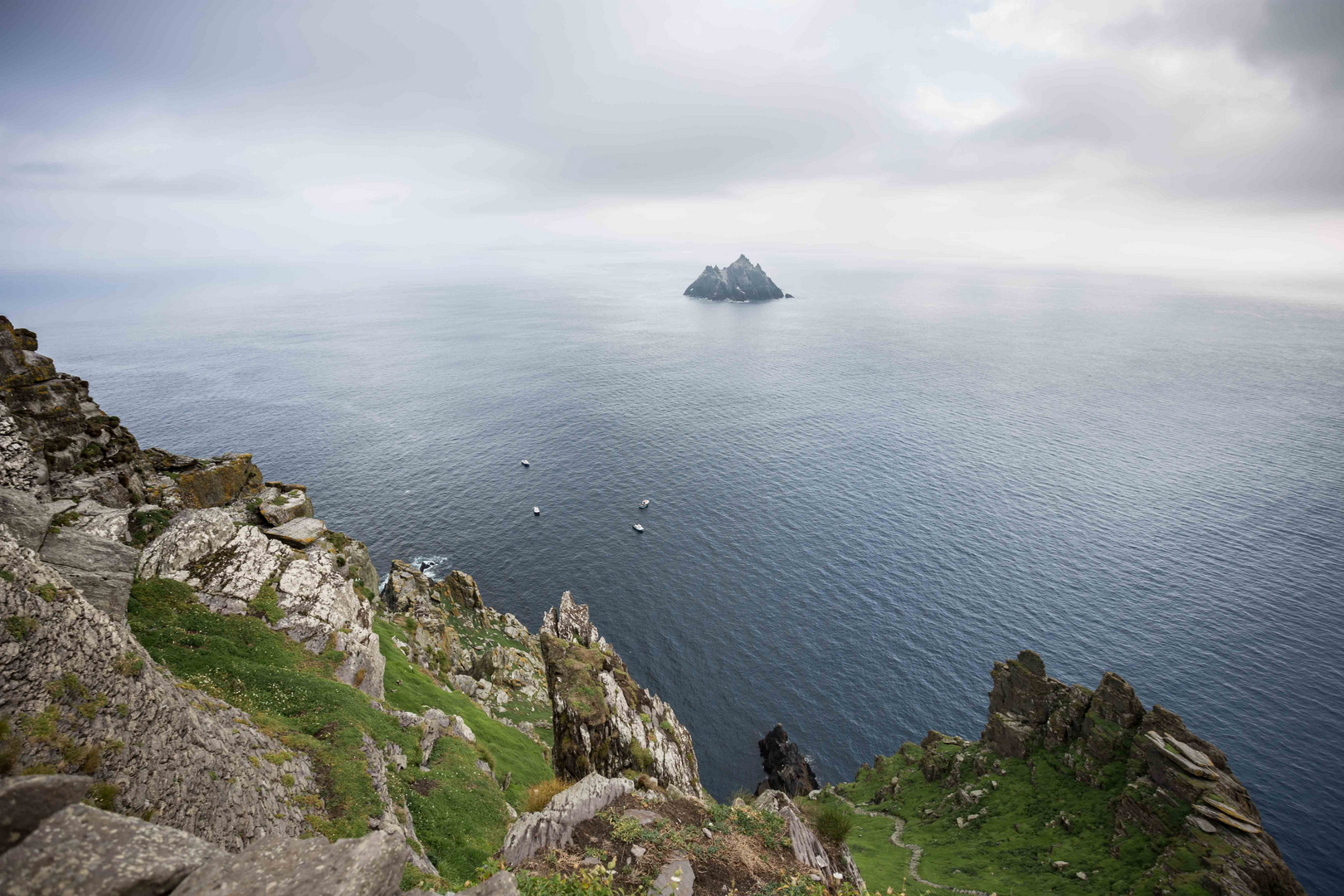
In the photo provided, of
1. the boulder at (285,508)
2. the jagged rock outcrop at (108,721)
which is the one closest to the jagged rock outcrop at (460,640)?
the boulder at (285,508)

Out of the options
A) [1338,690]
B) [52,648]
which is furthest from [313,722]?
[1338,690]

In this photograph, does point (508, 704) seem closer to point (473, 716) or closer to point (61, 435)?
point (473, 716)

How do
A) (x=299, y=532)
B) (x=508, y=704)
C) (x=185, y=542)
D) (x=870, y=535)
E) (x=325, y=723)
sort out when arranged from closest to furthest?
(x=325, y=723), (x=185, y=542), (x=299, y=532), (x=508, y=704), (x=870, y=535)

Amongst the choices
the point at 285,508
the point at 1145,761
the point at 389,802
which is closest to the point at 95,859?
the point at 389,802

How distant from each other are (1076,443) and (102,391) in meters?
258

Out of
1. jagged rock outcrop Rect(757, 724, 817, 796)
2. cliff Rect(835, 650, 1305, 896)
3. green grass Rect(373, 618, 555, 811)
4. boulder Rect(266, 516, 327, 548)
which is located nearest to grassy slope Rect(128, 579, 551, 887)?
green grass Rect(373, 618, 555, 811)

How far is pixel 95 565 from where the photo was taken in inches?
745

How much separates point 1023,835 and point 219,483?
237ft

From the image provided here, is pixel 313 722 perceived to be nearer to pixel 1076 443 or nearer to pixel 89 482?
pixel 89 482

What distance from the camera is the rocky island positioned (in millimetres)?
11234

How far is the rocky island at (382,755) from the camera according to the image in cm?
1123

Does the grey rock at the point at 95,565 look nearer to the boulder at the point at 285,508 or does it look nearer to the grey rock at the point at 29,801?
the grey rock at the point at 29,801

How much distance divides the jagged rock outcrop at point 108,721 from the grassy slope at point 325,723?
3.49 meters

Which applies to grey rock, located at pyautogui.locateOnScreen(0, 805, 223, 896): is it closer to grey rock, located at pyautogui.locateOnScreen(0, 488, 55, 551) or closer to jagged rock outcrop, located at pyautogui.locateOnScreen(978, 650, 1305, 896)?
grey rock, located at pyautogui.locateOnScreen(0, 488, 55, 551)
